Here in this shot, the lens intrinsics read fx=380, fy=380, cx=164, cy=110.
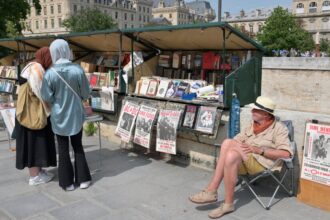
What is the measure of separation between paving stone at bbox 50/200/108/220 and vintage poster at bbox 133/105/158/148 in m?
1.66

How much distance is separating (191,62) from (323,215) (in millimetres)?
3614

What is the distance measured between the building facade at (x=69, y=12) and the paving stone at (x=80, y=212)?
80157 millimetres

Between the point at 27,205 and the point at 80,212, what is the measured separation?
643 millimetres

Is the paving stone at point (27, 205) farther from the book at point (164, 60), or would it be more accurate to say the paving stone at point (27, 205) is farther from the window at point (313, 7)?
the window at point (313, 7)

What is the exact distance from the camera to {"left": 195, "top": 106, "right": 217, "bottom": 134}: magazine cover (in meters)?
Result: 5.02

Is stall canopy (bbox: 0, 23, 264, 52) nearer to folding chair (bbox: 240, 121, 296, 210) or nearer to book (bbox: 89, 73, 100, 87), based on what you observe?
book (bbox: 89, 73, 100, 87)

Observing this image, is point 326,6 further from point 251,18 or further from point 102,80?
point 102,80

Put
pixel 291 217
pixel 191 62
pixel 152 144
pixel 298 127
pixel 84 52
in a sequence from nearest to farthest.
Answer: pixel 291 217 → pixel 298 127 → pixel 152 144 → pixel 191 62 → pixel 84 52

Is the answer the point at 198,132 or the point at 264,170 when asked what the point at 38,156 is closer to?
the point at 198,132

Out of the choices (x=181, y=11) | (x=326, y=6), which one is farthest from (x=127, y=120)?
(x=181, y=11)

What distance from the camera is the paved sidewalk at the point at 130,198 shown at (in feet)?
12.6

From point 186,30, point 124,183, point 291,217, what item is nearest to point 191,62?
point 186,30

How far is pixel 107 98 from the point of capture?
6691 millimetres

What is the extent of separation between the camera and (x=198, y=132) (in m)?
5.15
